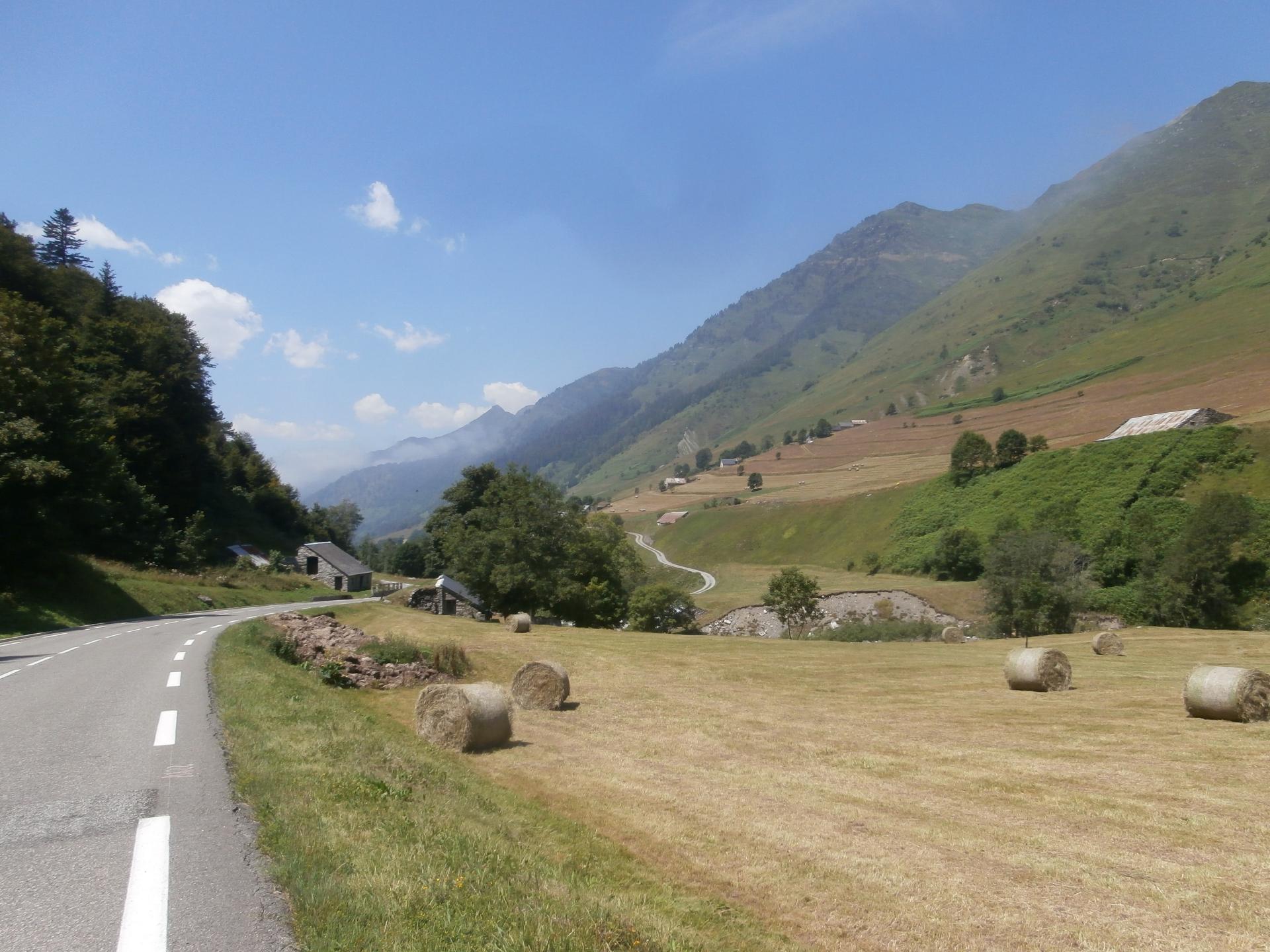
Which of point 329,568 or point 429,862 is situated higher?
point 329,568

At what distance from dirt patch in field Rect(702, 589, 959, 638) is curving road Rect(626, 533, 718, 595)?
51.5 feet

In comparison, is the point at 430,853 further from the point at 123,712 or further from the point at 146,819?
the point at 123,712

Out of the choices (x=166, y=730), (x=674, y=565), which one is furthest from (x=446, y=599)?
(x=674, y=565)

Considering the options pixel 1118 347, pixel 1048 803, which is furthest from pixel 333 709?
pixel 1118 347

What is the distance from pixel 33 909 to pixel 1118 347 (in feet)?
659

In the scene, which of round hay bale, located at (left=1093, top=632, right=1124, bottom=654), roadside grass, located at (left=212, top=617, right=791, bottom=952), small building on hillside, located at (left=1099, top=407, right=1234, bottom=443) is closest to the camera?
roadside grass, located at (left=212, top=617, right=791, bottom=952)

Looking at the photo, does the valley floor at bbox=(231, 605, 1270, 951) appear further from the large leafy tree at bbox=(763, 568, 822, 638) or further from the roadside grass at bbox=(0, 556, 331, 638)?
the large leafy tree at bbox=(763, 568, 822, 638)

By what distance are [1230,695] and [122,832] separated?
1976cm

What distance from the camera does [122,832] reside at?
7.04 metres

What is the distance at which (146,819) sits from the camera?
7344 mm

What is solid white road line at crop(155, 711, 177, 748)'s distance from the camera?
1045cm

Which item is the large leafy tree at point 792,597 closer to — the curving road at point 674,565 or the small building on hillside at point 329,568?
the curving road at point 674,565

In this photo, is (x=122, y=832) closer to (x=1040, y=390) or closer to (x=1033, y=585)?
(x=1033, y=585)

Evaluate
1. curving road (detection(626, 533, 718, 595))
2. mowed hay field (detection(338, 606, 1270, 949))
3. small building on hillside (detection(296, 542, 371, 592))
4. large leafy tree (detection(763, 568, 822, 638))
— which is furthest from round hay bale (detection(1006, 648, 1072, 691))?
small building on hillside (detection(296, 542, 371, 592))
